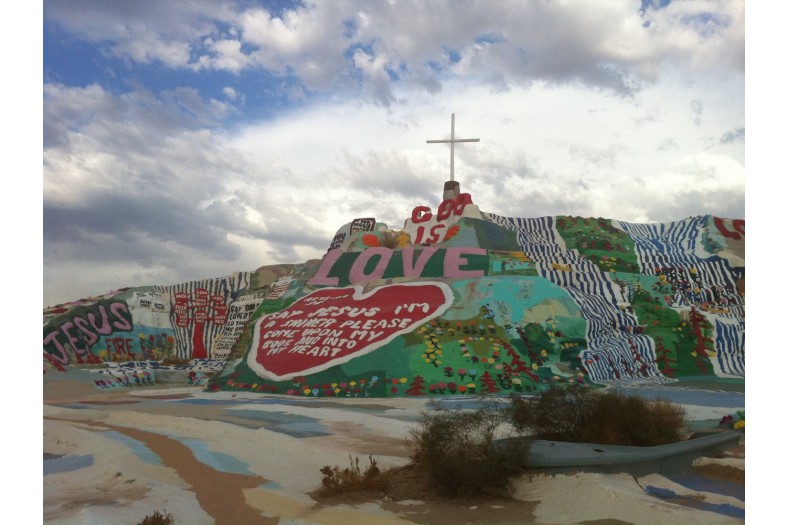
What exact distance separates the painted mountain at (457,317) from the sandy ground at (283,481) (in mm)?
6227

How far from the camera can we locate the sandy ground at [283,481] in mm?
7582

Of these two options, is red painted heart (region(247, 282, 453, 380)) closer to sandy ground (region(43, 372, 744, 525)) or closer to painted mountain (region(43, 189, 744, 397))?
painted mountain (region(43, 189, 744, 397))

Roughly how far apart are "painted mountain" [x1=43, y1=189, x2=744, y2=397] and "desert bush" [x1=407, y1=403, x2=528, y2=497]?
35.6 ft

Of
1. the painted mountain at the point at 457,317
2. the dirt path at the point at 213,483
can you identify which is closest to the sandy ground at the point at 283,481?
the dirt path at the point at 213,483

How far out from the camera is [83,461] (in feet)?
34.6

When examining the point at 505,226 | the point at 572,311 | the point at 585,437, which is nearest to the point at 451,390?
the point at 572,311

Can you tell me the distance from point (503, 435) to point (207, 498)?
5.69 meters

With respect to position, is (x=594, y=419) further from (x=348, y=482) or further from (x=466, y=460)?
(x=348, y=482)

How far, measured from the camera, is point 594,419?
9.95m

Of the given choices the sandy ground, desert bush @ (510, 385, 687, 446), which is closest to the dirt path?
the sandy ground

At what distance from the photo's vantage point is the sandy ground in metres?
7.58

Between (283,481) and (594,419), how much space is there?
16.8 feet

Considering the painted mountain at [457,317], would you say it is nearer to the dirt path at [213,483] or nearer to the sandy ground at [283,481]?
the sandy ground at [283,481]

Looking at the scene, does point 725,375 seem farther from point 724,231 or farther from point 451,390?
point 724,231
